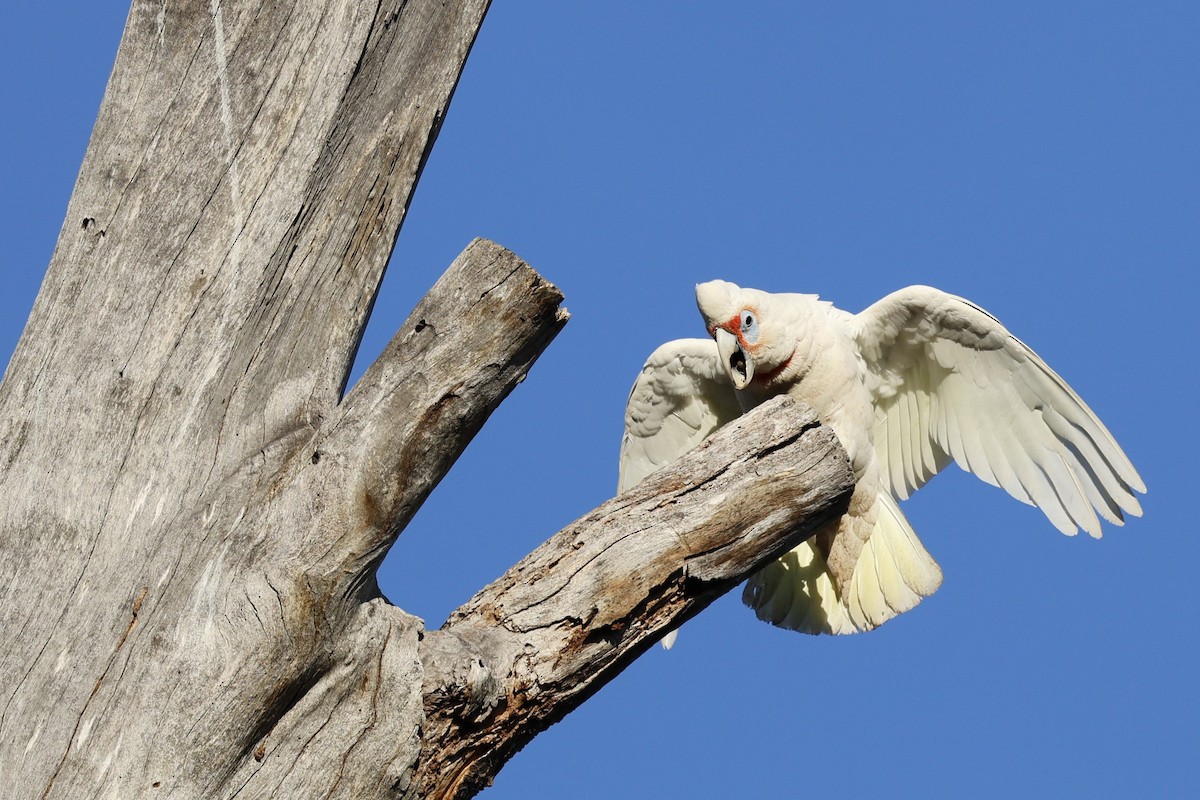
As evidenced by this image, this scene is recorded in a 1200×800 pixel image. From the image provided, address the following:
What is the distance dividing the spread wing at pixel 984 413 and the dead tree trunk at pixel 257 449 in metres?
2.16

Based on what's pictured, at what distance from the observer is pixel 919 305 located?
4836 mm

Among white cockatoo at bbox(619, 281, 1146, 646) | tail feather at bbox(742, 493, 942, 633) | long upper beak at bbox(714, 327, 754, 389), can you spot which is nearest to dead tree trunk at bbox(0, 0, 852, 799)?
long upper beak at bbox(714, 327, 754, 389)

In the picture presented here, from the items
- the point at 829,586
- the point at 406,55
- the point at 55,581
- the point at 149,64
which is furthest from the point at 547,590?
the point at 829,586

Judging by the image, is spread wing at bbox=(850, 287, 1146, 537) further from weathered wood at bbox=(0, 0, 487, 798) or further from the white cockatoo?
weathered wood at bbox=(0, 0, 487, 798)

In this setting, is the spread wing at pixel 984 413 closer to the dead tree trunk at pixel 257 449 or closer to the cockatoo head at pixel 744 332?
the cockatoo head at pixel 744 332

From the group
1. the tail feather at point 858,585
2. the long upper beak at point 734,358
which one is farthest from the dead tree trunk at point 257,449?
the tail feather at point 858,585

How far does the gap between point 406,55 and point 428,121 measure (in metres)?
0.19

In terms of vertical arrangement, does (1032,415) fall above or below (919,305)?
below

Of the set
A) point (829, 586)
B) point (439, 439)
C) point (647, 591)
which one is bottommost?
point (647, 591)

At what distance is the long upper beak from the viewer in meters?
4.85

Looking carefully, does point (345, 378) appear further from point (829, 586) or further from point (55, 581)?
point (829, 586)

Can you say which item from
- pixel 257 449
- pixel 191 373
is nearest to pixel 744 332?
pixel 257 449

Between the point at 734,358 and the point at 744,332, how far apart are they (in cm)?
14

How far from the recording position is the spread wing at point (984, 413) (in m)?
4.60
